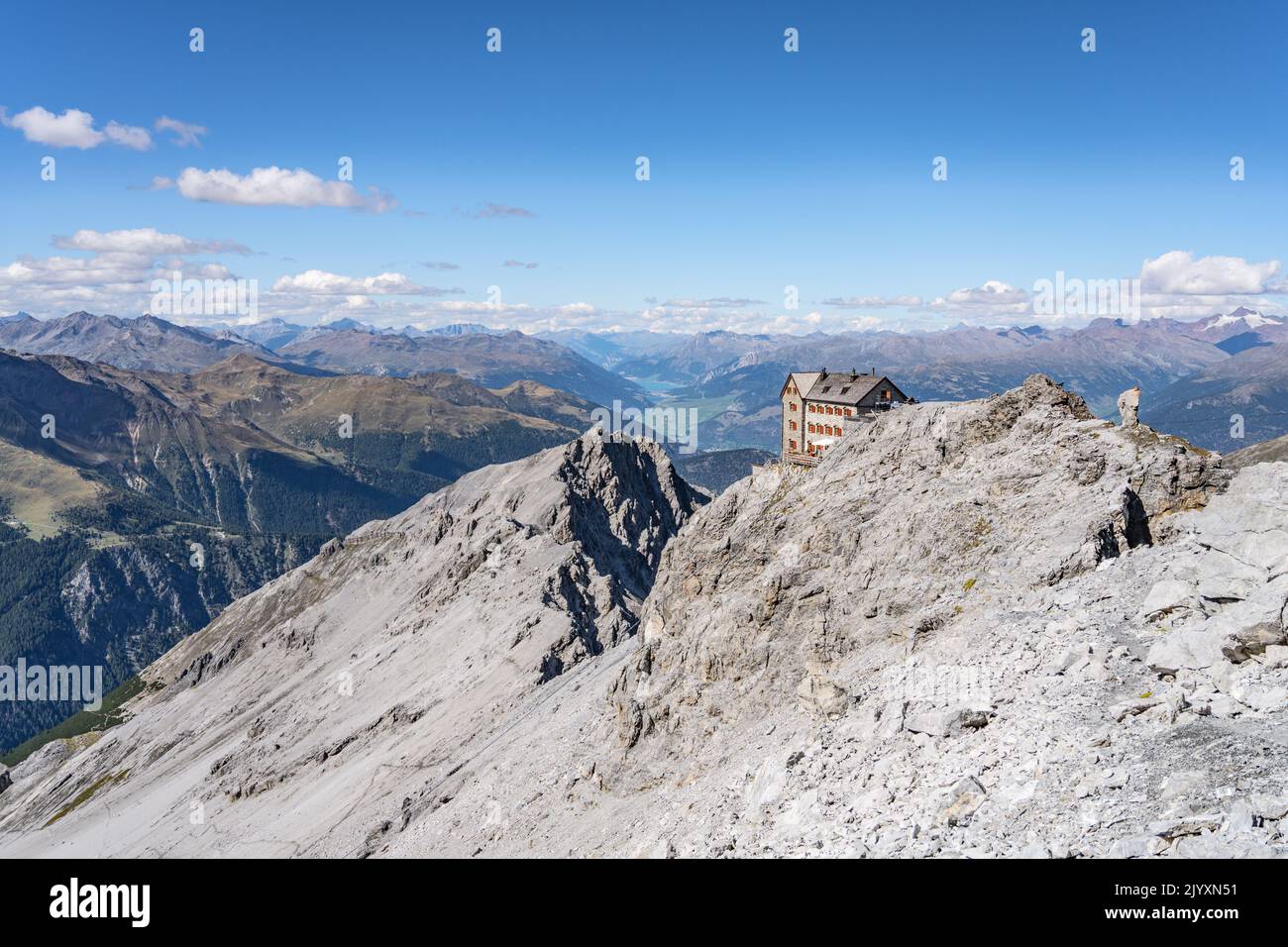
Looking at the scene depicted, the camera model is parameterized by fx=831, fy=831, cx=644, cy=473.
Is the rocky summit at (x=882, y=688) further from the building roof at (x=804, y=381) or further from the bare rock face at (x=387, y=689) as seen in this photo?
the building roof at (x=804, y=381)

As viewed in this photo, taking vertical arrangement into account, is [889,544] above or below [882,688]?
above

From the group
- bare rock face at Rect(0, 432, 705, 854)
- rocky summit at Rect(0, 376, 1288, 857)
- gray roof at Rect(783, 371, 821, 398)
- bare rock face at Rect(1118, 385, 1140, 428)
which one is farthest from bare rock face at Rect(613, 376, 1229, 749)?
gray roof at Rect(783, 371, 821, 398)

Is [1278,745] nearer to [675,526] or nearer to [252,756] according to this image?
[252,756]

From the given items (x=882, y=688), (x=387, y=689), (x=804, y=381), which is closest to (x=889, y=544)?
(x=882, y=688)

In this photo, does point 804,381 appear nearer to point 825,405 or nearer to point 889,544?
point 825,405

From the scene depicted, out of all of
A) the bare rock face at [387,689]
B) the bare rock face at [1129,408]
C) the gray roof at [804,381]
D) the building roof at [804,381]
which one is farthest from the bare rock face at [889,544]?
the building roof at [804,381]

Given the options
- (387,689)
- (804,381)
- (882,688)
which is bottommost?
(387,689)
